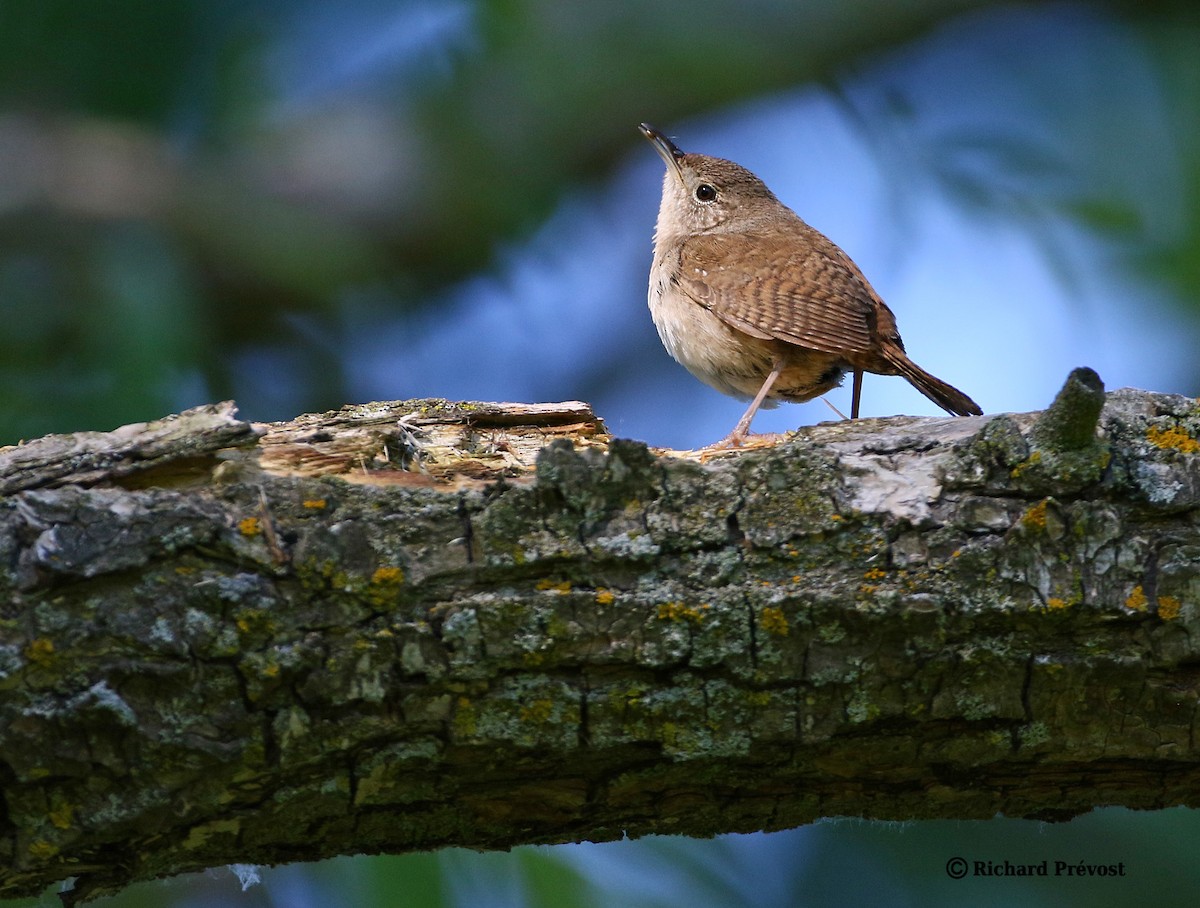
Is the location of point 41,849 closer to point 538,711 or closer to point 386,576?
point 386,576

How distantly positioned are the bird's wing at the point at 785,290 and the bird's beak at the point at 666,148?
0.62 metres

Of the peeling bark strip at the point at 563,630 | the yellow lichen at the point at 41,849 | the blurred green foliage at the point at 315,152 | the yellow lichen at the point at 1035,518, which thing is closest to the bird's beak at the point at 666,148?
the blurred green foliage at the point at 315,152

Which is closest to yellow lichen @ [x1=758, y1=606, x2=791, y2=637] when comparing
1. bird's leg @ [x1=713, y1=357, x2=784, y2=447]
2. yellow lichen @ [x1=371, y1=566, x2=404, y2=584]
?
yellow lichen @ [x1=371, y1=566, x2=404, y2=584]

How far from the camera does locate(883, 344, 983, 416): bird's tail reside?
4.44m

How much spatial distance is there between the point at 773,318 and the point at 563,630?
2684mm

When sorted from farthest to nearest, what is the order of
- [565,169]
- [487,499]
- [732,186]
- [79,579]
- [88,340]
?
[565,169] → [732,186] → [88,340] → [487,499] → [79,579]

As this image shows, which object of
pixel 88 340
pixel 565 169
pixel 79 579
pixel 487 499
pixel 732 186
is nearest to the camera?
pixel 79 579

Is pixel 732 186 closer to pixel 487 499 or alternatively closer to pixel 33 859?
pixel 487 499

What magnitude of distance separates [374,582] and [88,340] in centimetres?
308

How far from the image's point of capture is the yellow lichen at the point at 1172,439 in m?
2.45

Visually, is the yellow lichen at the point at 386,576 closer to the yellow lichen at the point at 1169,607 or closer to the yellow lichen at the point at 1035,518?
the yellow lichen at the point at 1035,518

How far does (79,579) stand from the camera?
7.32 ft

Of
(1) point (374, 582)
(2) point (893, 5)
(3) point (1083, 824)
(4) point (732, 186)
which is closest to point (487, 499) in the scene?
(1) point (374, 582)

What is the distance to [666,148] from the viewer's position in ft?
19.9
